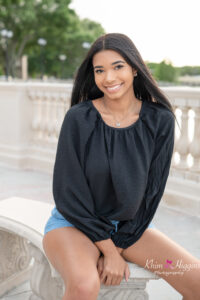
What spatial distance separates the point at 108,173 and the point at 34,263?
2.62 ft

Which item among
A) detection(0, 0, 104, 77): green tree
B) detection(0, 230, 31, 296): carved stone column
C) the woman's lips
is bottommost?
detection(0, 230, 31, 296): carved stone column

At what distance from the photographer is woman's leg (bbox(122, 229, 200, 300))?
1927 millimetres

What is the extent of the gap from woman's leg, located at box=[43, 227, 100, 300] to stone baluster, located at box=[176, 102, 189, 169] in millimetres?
2711

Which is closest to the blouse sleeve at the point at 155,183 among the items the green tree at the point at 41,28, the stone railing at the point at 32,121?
the stone railing at the point at 32,121

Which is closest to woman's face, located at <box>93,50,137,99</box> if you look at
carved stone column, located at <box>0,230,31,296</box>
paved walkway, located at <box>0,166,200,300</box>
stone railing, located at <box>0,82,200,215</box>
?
carved stone column, located at <box>0,230,31,296</box>

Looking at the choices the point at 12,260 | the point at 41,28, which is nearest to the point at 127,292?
the point at 12,260

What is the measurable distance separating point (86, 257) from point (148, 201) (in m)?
0.47

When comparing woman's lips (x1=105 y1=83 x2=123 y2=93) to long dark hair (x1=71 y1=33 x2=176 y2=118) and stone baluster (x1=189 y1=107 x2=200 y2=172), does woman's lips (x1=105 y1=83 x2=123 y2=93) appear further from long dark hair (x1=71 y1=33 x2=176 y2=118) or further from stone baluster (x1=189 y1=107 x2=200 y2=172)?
stone baluster (x1=189 y1=107 x2=200 y2=172)

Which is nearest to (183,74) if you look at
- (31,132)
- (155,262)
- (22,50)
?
(22,50)

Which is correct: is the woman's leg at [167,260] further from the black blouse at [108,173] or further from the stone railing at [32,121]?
the stone railing at [32,121]

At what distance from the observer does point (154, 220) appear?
169 inches

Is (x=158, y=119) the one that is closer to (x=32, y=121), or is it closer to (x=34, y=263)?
(x=34, y=263)

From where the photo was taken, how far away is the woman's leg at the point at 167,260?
75.9 inches

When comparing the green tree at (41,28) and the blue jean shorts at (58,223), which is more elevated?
the green tree at (41,28)
